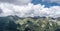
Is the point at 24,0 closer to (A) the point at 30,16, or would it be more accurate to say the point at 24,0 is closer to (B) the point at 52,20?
(A) the point at 30,16

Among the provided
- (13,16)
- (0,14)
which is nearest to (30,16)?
(13,16)

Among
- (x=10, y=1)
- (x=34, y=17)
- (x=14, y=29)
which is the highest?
(x=10, y=1)

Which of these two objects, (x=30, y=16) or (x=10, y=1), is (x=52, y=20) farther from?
(x=10, y=1)

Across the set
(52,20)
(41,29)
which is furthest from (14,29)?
(52,20)

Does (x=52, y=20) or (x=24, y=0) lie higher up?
(x=24, y=0)

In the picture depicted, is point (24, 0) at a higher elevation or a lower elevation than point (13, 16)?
higher
